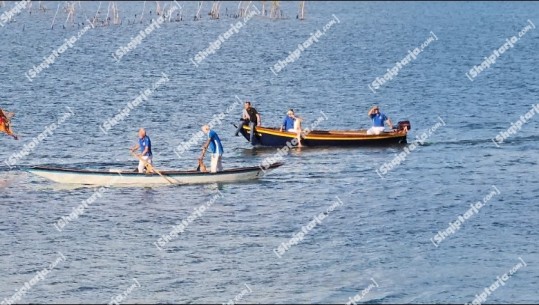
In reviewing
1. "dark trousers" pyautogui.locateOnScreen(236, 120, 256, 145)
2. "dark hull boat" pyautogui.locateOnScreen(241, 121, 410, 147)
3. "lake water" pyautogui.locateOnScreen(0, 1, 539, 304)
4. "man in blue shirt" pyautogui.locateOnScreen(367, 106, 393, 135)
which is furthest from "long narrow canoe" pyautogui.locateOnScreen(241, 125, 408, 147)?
"lake water" pyautogui.locateOnScreen(0, 1, 539, 304)

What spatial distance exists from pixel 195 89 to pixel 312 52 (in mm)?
34728

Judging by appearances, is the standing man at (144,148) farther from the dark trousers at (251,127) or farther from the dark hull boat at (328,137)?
the dark hull boat at (328,137)

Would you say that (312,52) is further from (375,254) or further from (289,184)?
(375,254)

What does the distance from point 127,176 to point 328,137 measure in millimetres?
12863

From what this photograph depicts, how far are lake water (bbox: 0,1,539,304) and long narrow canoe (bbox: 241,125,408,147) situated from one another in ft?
1.66

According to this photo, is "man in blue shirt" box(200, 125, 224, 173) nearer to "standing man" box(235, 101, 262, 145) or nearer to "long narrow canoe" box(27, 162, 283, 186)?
"long narrow canoe" box(27, 162, 283, 186)

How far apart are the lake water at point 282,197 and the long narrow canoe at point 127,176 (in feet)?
1.42

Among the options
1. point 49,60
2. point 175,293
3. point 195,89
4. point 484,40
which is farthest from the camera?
point 484,40

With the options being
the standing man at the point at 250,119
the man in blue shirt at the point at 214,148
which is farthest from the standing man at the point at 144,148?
the standing man at the point at 250,119

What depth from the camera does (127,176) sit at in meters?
53.5

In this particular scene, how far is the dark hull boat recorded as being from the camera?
207 feet

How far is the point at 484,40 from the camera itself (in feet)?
474

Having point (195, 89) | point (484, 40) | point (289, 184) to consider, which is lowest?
point (289, 184)

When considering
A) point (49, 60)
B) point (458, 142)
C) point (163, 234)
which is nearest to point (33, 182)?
point (163, 234)
